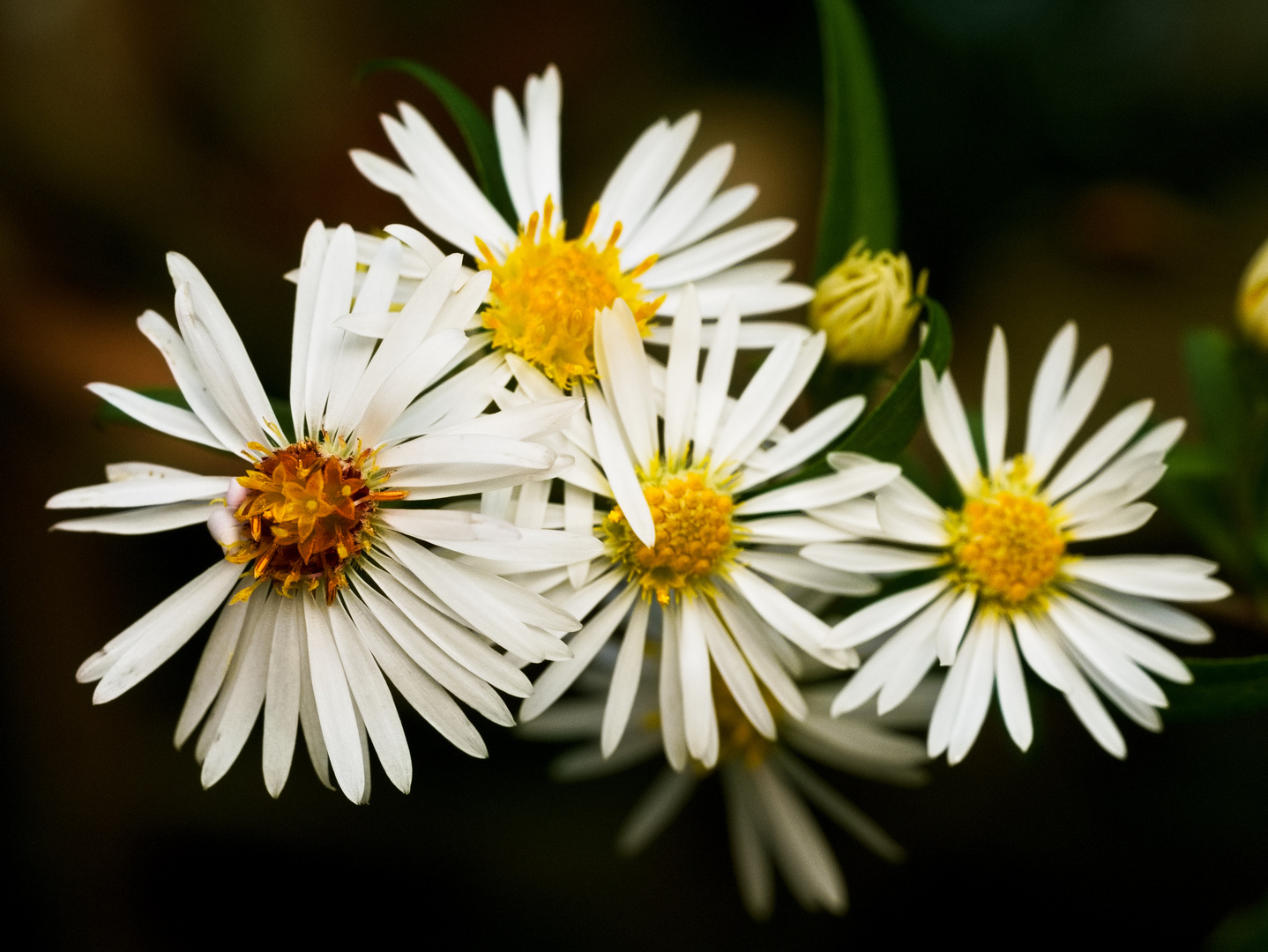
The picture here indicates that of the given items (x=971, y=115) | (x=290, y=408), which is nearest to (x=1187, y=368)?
(x=971, y=115)

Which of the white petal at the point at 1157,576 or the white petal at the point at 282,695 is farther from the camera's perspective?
the white petal at the point at 1157,576

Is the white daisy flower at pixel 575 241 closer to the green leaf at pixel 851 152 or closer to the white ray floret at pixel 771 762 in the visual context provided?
the green leaf at pixel 851 152

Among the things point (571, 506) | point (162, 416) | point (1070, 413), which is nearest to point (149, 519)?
point (162, 416)

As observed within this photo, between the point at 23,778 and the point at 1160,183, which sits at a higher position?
the point at 1160,183

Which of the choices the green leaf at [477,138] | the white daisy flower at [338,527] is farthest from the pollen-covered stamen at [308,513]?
the green leaf at [477,138]

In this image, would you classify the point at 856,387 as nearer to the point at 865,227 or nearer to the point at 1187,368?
the point at 865,227

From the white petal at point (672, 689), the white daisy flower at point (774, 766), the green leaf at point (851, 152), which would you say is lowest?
the white daisy flower at point (774, 766)
